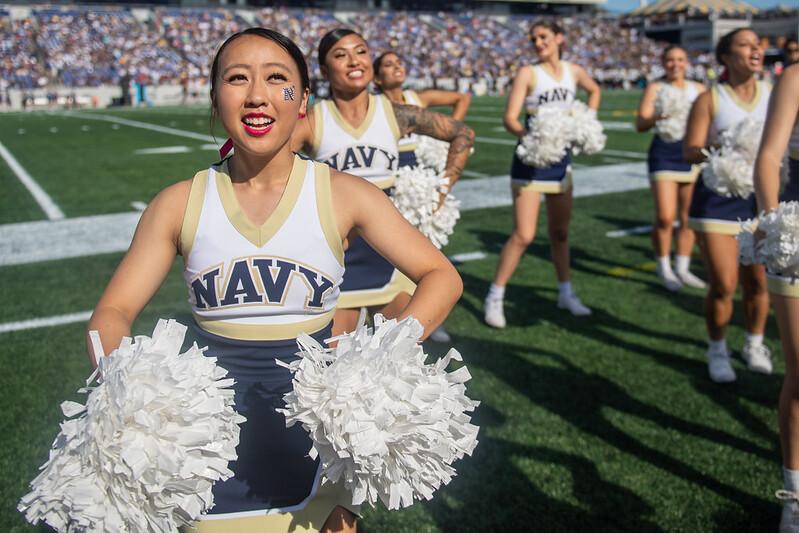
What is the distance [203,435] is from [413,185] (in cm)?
249

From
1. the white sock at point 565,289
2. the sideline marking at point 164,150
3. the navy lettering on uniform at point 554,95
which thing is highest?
the navy lettering on uniform at point 554,95

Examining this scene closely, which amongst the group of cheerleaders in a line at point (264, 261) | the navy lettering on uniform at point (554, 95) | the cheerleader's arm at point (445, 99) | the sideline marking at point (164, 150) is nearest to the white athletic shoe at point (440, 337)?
the cheerleader's arm at point (445, 99)

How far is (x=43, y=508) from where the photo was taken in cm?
127

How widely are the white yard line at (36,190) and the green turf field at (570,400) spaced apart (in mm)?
2570

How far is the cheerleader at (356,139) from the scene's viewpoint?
3355 millimetres

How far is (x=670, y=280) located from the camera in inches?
233

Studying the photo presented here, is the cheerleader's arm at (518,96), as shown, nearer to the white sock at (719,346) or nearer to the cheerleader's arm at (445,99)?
the cheerleader's arm at (445,99)

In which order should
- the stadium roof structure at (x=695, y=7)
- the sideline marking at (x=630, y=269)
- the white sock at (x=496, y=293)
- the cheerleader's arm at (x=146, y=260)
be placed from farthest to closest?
the stadium roof structure at (x=695, y=7), the sideline marking at (x=630, y=269), the white sock at (x=496, y=293), the cheerleader's arm at (x=146, y=260)

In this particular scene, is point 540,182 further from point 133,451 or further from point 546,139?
point 133,451

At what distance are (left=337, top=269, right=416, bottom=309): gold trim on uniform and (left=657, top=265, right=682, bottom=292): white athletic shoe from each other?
307 cm

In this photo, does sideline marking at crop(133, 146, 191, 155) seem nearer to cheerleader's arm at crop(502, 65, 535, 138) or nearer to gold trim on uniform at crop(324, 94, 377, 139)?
cheerleader's arm at crop(502, 65, 535, 138)

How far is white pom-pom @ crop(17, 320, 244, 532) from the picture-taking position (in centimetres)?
126

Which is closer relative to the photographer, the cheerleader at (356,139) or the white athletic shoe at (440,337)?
the cheerleader at (356,139)

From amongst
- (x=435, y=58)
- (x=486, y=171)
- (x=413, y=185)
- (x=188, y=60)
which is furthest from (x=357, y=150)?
(x=435, y=58)
